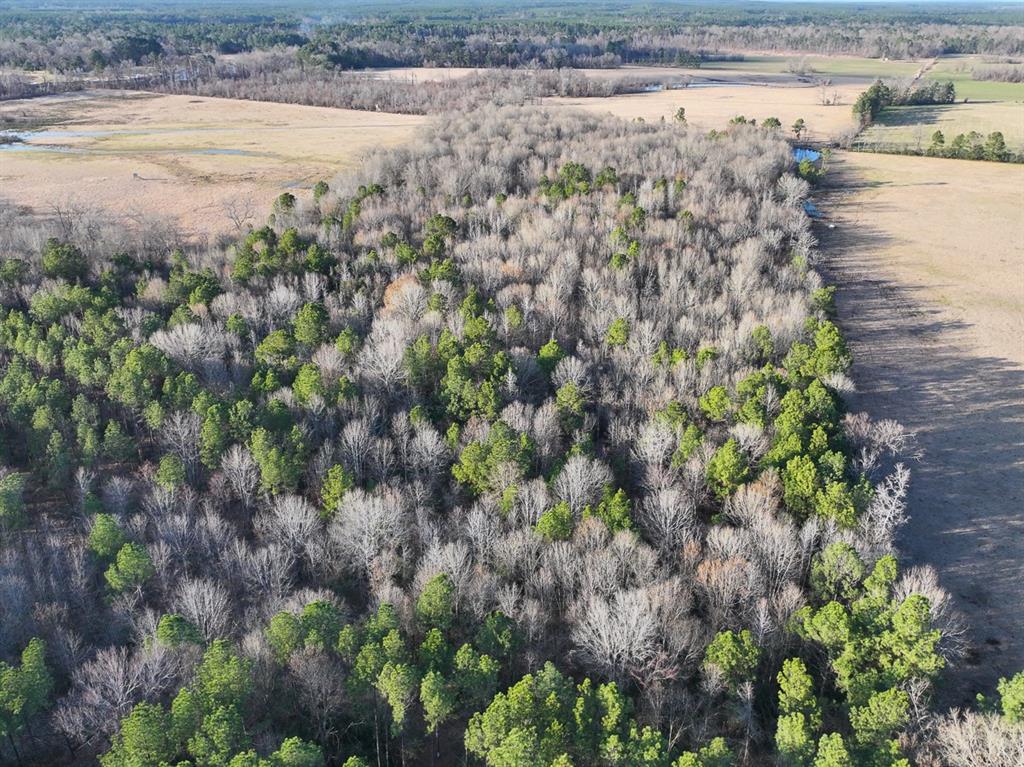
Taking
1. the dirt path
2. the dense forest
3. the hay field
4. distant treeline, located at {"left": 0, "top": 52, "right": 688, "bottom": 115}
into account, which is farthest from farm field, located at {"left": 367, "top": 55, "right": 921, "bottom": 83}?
the dense forest

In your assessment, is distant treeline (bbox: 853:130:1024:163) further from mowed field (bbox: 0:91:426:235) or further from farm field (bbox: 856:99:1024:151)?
mowed field (bbox: 0:91:426:235)

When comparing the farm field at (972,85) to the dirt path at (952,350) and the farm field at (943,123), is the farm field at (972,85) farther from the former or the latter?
the dirt path at (952,350)

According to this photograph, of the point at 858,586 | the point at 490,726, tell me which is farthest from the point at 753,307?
the point at 490,726

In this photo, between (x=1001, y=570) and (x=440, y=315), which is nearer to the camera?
(x=1001, y=570)

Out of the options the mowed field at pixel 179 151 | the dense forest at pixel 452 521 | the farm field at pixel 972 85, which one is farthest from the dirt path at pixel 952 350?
the mowed field at pixel 179 151

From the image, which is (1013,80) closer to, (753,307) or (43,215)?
(753,307)
